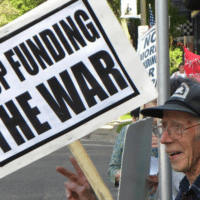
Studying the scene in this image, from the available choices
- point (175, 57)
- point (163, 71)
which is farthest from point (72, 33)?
point (175, 57)

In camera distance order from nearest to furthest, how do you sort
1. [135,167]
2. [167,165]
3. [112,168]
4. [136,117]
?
[135,167] < [167,165] < [112,168] < [136,117]

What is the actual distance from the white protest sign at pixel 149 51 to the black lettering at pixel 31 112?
3122mm

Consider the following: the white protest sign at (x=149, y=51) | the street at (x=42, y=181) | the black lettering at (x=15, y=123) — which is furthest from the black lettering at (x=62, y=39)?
the street at (x=42, y=181)

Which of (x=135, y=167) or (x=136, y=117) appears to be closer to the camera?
(x=135, y=167)

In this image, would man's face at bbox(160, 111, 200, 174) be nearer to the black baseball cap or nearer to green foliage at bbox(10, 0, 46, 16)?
the black baseball cap

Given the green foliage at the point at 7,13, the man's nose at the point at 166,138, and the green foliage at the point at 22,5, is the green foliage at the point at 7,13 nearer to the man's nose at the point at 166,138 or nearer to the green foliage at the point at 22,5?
the green foliage at the point at 22,5

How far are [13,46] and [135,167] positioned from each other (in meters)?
0.82

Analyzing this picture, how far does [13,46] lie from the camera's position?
2.09m

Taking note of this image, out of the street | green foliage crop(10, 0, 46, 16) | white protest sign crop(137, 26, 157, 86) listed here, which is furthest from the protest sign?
green foliage crop(10, 0, 46, 16)

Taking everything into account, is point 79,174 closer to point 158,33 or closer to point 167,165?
point 167,165

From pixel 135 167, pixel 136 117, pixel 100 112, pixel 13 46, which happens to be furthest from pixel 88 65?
pixel 136 117

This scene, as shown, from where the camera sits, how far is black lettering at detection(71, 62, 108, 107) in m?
2.09

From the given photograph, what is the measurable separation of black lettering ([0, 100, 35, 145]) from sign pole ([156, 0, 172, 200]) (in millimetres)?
704

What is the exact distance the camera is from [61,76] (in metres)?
2.09
